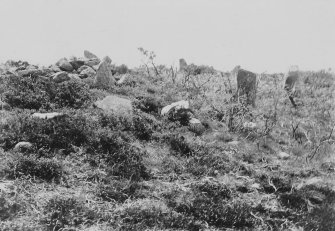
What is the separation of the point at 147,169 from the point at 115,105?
341 centimetres

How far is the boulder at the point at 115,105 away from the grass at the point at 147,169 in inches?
10.3

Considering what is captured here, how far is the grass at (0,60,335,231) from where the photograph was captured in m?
6.33

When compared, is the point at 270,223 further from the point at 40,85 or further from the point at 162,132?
the point at 40,85

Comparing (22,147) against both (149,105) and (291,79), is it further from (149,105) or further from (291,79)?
(291,79)

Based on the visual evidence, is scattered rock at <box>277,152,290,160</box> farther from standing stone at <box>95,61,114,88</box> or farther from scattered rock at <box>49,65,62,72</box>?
scattered rock at <box>49,65,62,72</box>

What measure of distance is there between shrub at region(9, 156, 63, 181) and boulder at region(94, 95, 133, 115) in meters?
3.50

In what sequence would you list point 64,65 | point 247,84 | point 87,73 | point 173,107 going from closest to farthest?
point 173,107 → point 87,73 → point 64,65 → point 247,84

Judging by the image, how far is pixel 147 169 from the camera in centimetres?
823

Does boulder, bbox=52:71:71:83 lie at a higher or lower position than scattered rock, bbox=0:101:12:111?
higher

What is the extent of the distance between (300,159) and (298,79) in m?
10.0

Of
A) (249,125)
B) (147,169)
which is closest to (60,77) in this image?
(147,169)

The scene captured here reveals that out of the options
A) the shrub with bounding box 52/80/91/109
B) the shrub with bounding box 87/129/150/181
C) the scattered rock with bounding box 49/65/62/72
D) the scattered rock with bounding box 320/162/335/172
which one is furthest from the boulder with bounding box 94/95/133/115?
the scattered rock with bounding box 320/162/335/172

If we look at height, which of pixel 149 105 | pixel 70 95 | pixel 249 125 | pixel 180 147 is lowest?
pixel 180 147

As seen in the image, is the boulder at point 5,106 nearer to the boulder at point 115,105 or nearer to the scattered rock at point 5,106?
the scattered rock at point 5,106
